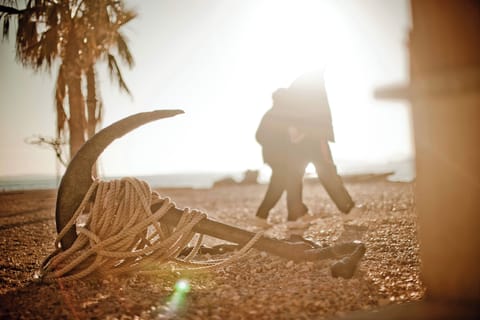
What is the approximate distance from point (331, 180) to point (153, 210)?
3097 mm

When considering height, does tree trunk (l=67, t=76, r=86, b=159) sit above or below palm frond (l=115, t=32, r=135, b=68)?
below

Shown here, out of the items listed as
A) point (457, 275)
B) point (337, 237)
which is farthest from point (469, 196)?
point (337, 237)

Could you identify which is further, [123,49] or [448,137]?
[123,49]

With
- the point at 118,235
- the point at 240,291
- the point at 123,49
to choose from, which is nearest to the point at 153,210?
the point at 118,235

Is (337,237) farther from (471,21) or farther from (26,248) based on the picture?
(26,248)

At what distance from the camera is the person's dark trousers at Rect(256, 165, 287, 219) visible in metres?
5.43

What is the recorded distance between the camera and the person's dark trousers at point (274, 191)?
543cm

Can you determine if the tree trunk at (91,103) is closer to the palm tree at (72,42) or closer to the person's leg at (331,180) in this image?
the palm tree at (72,42)

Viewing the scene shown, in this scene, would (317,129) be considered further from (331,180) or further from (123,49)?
(123,49)

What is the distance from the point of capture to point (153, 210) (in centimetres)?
251

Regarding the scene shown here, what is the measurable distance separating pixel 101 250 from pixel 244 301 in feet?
3.00

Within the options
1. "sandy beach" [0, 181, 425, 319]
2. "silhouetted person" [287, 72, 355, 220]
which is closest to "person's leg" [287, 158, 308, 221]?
"silhouetted person" [287, 72, 355, 220]

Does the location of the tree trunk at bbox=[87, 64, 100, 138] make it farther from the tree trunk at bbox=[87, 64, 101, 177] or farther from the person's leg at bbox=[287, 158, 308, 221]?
the person's leg at bbox=[287, 158, 308, 221]

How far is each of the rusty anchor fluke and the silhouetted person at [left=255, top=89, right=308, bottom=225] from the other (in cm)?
274
